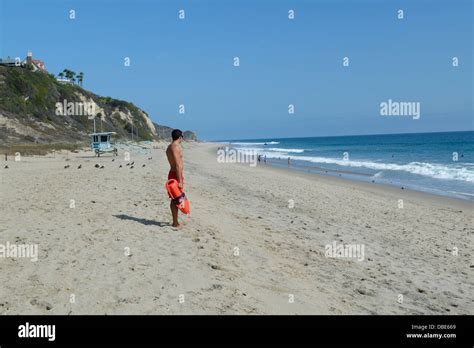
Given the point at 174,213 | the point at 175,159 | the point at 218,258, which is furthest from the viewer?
the point at 174,213

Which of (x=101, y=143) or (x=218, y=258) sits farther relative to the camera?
(x=101, y=143)

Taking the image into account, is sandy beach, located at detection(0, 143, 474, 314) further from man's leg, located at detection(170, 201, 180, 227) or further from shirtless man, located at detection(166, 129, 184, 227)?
shirtless man, located at detection(166, 129, 184, 227)

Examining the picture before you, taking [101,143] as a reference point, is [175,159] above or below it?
below

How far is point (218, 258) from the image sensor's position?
276 inches

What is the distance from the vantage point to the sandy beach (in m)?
5.34

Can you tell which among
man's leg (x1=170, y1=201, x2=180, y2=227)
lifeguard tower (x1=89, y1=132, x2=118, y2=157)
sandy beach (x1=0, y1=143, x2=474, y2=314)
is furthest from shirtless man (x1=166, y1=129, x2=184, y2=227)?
lifeguard tower (x1=89, y1=132, x2=118, y2=157)

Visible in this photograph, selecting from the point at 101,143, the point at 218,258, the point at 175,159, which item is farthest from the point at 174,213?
the point at 101,143

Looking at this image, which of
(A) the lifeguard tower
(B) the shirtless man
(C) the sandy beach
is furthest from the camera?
(A) the lifeguard tower

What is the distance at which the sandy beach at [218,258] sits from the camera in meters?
5.34

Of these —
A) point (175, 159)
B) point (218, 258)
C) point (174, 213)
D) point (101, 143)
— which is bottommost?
point (218, 258)

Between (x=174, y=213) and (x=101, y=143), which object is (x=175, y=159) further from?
(x=101, y=143)

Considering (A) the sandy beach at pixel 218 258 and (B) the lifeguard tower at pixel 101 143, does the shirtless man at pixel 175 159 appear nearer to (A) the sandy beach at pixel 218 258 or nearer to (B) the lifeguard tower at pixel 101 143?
(A) the sandy beach at pixel 218 258
